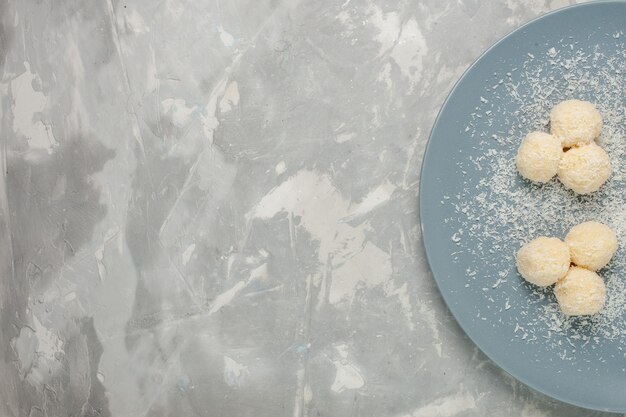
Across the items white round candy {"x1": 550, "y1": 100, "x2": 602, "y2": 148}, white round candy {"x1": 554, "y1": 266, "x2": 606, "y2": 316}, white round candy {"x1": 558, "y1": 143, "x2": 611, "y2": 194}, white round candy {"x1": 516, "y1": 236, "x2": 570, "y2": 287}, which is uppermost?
white round candy {"x1": 550, "y1": 100, "x2": 602, "y2": 148}

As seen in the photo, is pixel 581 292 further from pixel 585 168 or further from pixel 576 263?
pixel 585 168

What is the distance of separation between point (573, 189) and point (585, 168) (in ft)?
0.14

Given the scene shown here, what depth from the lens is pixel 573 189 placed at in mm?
869

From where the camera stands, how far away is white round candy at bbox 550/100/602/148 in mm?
844

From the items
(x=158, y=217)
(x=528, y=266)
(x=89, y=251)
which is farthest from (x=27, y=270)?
(x=528, y=266)

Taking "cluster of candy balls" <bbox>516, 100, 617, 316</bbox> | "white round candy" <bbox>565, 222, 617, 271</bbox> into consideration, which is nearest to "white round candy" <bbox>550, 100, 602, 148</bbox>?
"cluster of candy balls" <bbox>516, 100, 617, 316</bbox>

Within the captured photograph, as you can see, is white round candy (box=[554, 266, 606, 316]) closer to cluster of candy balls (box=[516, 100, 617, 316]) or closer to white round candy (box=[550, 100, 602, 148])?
cluster of candy balls (box=[516, 100, 617, 316])

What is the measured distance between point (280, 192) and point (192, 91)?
0.72ft

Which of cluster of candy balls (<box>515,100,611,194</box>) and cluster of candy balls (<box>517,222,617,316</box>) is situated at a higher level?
cluster of candy balls (<box>515,100,611,194</box>)

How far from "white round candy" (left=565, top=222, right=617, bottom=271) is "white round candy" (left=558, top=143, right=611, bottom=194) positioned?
0.17ft

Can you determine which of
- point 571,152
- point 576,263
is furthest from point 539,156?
point 576,263

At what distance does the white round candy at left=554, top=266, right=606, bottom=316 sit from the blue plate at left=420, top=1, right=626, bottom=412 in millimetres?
41

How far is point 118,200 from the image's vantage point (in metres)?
1.06

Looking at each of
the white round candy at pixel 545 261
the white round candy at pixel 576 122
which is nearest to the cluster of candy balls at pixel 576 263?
the white round candy at pixel 545 261
